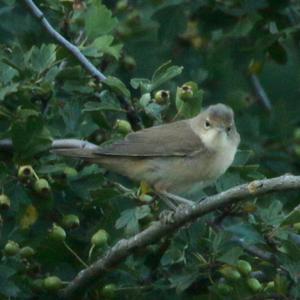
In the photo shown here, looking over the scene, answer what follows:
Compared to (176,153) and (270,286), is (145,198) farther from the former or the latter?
(270,286)

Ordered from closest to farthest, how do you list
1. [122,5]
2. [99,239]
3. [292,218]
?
[292,218] < [99,239] < [122,5]

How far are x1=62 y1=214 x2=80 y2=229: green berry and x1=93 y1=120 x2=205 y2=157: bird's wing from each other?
0.41 metres

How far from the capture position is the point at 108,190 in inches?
215

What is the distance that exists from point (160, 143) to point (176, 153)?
10cm

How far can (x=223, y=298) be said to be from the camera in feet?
17.2

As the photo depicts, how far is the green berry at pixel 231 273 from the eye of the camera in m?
5.17

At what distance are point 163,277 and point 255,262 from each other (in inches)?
16.1

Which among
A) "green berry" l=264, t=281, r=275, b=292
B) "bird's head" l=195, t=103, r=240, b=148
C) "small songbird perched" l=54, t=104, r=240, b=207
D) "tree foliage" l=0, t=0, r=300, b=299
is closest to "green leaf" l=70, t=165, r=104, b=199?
"tree foliage" l=0, t=0, r=300, b=299

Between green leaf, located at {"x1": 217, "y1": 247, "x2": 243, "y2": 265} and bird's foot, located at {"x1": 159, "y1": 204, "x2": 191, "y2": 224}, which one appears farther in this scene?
green leaf, located at {"x1": 217, "y1": 247, "x2": 243, "y2": 265}

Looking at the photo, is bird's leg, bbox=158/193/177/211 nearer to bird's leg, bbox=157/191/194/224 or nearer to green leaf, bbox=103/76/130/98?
bird's leg, bbox=157/191/194/224

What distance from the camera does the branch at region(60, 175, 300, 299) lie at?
457cm

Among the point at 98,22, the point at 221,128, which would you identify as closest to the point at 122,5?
the point at 98,22

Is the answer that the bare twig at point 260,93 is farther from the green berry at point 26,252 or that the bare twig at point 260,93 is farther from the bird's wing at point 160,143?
the green berry at point 26,252

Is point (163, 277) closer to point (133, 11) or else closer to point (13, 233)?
point (13, 233)
